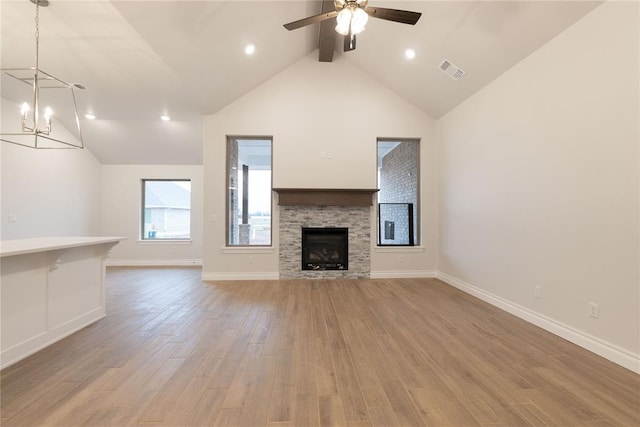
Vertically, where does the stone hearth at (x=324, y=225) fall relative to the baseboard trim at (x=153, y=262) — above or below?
above

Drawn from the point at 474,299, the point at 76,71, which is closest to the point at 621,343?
the point at 474,299

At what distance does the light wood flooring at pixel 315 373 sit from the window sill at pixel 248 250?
1656 millimetres

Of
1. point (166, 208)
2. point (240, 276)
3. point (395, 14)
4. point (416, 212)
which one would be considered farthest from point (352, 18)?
point (166, 208)

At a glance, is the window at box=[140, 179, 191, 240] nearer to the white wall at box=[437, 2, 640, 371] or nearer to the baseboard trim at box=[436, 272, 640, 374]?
the white wall at box=[437, 2, 640, 371]

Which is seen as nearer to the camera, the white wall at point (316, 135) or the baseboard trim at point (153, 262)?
the white wall at point (316, 135)

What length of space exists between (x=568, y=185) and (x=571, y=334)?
142 cm

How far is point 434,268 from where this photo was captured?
5027 millimetres

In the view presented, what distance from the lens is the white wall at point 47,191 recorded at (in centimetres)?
439

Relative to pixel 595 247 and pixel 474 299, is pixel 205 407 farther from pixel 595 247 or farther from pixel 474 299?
pixel 474 299

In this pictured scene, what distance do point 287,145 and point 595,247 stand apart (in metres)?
4.30

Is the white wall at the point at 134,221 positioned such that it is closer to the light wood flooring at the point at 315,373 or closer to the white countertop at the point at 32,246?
Answer: the light wood flooring at the point at 315,373

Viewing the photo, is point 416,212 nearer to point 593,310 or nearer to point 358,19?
point 593,310

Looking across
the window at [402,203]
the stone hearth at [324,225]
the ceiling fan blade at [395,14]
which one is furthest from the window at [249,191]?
the ceiling fan blade at [395,14]

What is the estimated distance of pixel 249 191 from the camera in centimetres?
514
